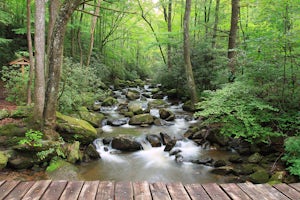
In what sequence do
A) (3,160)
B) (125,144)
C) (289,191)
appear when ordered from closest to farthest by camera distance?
(289,191)
(3,160)
(125,144)

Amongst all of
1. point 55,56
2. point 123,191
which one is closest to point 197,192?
point 123,191

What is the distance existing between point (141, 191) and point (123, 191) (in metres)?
0.23

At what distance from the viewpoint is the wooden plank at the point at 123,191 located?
2584mm

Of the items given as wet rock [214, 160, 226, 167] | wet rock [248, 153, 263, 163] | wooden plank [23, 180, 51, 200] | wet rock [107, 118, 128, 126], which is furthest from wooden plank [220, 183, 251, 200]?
wet rock [107, 118, 128, 126]

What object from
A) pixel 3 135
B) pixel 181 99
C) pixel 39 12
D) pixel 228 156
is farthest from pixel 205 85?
pixel 3 135

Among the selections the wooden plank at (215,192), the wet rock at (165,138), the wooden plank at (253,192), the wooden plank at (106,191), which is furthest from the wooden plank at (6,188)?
the wet rock at (165,138)

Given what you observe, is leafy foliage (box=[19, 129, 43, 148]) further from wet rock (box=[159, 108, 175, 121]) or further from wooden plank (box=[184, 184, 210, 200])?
wet rock (box=[159, 108, 175, 121])

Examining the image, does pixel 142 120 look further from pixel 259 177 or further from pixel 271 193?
pixel 271 193

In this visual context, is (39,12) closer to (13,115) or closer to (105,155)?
(13,115)

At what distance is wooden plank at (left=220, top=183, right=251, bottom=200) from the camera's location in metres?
2.64

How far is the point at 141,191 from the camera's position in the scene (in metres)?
2.73

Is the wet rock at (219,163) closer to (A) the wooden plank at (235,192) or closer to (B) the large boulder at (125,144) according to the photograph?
(B) the large boulder at (125,144)

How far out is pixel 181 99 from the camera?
14.9 m

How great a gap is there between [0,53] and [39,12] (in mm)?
9387
